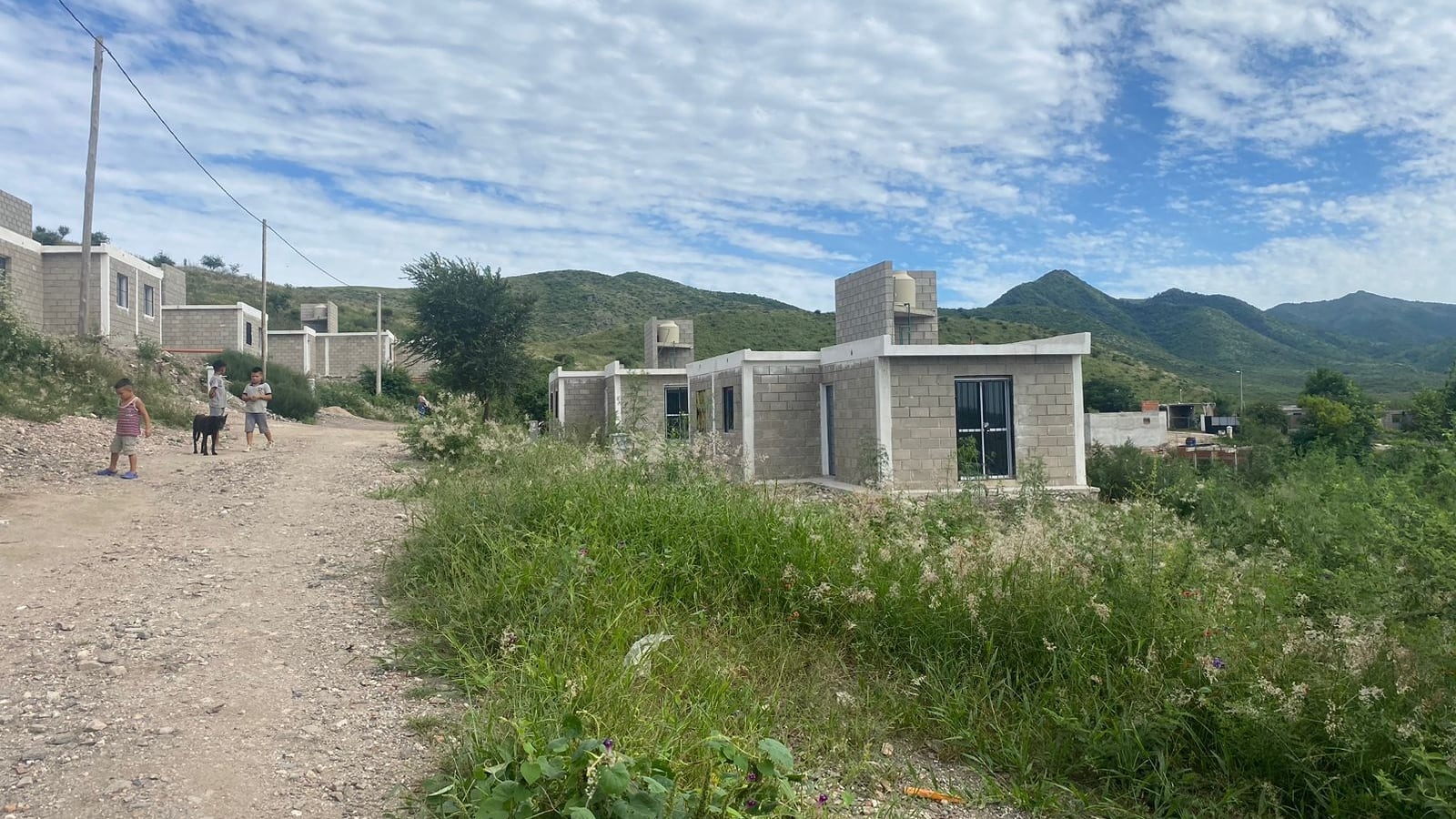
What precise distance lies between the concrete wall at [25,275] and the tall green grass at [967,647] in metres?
21.1

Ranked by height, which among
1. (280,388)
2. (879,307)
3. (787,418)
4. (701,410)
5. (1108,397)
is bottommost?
(787,418)

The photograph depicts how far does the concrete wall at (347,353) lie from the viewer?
41125 millimetres

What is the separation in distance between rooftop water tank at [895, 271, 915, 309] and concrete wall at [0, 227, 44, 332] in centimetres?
1904

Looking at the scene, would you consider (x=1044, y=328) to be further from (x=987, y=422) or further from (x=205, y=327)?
(x=987, y=422)

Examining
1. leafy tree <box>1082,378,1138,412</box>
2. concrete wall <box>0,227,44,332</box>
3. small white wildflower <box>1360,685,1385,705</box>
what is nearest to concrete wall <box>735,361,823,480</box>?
small white wildflower <box>1360,685,1385,705</box>

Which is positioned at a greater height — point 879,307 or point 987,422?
point 879,307

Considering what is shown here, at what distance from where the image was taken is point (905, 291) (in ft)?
55.1

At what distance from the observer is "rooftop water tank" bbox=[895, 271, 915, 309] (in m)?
16.6

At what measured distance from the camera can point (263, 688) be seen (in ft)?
11.8

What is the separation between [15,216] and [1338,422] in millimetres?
41161

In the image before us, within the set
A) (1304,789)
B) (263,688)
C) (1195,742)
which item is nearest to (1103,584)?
(1195,742)

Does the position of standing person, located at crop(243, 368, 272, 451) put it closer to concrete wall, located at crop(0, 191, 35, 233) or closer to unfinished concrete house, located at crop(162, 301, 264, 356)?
concrete wall, located at crop(0, 191, 35, 233)

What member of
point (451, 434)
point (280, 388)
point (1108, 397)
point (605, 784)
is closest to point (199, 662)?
point (605, 784)

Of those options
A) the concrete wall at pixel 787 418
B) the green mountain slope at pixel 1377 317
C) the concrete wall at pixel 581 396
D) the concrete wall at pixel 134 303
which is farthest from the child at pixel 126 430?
the green mountain slope at pixel 1377 317
